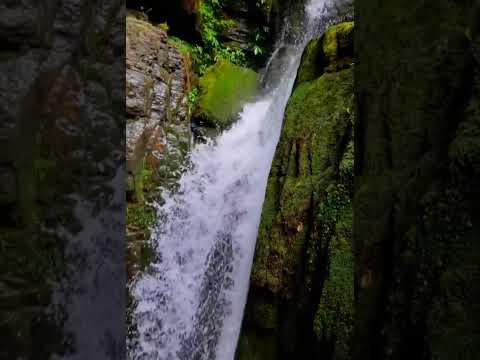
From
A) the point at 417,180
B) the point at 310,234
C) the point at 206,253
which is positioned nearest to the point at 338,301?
the point at 310,234

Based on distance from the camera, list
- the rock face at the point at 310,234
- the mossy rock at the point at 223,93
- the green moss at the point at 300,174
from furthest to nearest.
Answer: the mossy rock at the point at 223,93 → the green moss at the point at 300,174 → the rock face at the point at 310,234

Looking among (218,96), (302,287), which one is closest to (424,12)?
(302,287)

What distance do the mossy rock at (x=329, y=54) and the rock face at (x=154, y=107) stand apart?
6.87ft

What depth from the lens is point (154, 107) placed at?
603cm

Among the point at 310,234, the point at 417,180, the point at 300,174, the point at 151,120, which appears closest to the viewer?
the point at 417,180

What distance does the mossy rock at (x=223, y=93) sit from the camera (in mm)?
7203

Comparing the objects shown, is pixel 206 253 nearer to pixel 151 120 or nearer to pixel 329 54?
pixel 151 120

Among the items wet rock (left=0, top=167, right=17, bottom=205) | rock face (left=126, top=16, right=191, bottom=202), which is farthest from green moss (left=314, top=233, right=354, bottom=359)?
rock face (left=126, top=16, right=191, bottom=202)

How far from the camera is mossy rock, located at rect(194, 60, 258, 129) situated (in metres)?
7.20

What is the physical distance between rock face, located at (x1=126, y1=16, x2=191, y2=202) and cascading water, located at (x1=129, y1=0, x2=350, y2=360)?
15.0 inches

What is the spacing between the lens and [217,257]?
521 cm

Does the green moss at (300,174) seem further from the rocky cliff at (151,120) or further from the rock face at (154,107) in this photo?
the rock face at (154,107)

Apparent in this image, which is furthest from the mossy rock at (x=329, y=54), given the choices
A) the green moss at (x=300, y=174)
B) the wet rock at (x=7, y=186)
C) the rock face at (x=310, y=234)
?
the wet rock at (x=7, y=186)

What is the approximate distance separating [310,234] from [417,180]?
2182 millimetres
